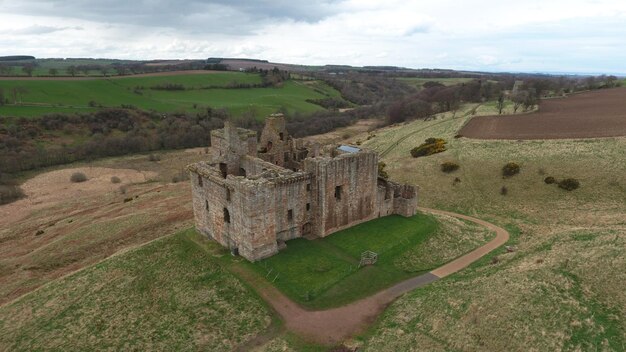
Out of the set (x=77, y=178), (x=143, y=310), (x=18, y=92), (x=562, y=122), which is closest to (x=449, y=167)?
(x=562, y=122)

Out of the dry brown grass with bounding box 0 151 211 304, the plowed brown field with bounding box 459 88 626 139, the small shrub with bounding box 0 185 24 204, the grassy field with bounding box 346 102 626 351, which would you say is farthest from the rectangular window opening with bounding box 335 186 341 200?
the small shrub with bounding box 0 185 24 204

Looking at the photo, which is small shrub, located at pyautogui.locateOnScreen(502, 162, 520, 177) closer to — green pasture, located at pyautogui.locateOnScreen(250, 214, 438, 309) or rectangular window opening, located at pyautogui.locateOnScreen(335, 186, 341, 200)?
green pasture, located at pyautogui.locateOnScreen(250, 214, 438, 309)

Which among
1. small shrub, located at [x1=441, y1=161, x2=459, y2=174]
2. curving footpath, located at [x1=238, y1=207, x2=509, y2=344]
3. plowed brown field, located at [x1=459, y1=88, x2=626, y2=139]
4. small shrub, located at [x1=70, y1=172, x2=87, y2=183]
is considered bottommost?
small shrub, located at [x1=70, y1=172, x2=87, y2=183]

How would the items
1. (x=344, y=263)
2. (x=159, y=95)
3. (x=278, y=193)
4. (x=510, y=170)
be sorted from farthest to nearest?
(x=159, y=95), (x=510, y=170), (x=278, y=193), (x=344, y=263)

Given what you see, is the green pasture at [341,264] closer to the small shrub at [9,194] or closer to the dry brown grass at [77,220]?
the dry brown grass at [77,220]

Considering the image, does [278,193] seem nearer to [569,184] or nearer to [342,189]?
[342,189]
